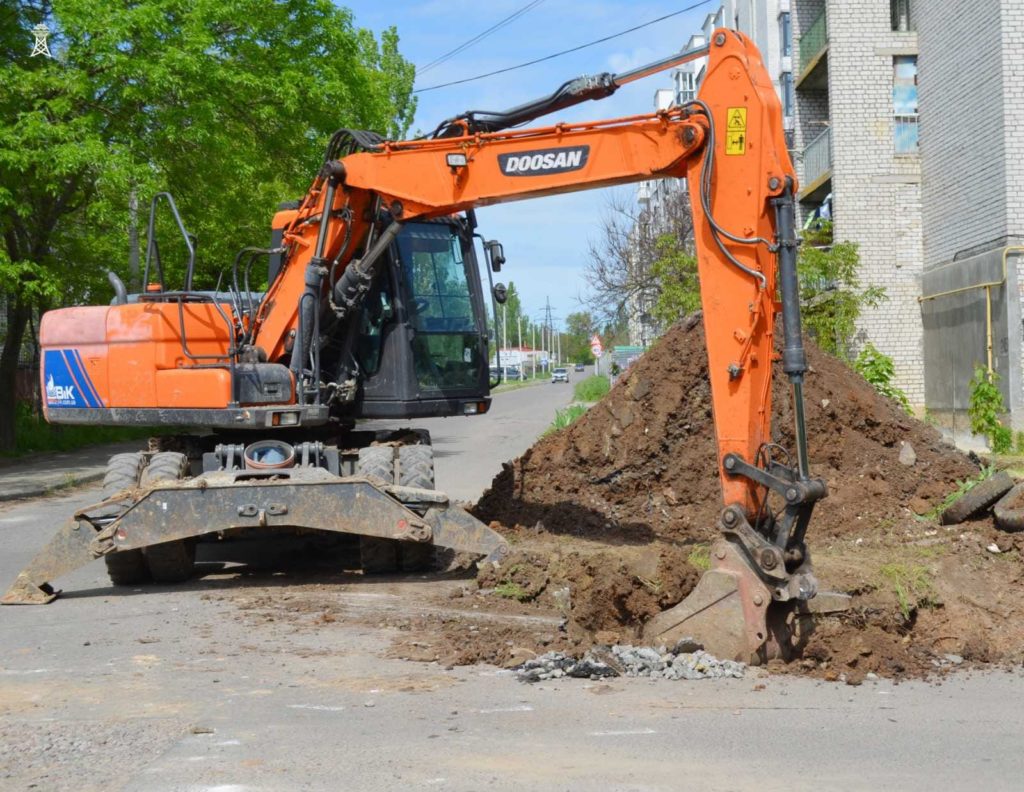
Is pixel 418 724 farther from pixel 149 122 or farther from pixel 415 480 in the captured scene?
pixel 149 122

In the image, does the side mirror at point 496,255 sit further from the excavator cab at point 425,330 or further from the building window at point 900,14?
the building window at point 900,14

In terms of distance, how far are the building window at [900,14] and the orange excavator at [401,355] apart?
1942 cm

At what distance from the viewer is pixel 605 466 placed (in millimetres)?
12938

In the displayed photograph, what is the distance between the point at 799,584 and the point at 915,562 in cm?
275

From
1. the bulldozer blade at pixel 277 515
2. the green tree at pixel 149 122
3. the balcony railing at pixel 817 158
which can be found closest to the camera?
the bulldozer blade at pixel 277 515

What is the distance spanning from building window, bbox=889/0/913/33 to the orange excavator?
1942 centimetres

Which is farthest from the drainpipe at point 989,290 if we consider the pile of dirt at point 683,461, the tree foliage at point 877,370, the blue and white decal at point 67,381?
the blue and white decal at point 67,381

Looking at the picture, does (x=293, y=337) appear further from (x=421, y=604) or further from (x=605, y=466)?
(x=605, y=466)

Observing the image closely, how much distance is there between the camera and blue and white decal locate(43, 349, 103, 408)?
426 inches

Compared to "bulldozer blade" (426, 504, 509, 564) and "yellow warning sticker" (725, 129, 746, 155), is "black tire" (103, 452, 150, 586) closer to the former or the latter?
"bulldozer blade" (426, 504, 509, 564)

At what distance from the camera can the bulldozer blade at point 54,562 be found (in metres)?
9.30

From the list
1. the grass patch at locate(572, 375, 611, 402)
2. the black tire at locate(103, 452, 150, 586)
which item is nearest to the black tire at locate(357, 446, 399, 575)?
the black tire at locate(103, 452, 150, 586)

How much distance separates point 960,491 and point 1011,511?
5.10 feet

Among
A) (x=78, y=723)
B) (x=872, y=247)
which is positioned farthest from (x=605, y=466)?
(x=872, y=247)
